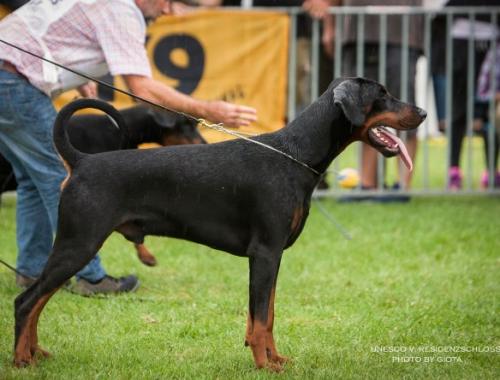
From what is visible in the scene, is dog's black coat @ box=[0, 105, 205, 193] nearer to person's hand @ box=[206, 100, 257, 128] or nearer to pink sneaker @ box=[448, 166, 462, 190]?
person's hand @ box=[206, 100, 257, 128]

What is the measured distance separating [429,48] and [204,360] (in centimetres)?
598

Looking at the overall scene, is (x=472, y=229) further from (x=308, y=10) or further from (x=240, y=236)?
(x=240, y=236)

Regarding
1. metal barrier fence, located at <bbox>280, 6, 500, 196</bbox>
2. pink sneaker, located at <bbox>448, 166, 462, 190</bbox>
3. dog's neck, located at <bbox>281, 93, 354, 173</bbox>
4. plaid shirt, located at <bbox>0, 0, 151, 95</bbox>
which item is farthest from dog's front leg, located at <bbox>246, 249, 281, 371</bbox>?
pink sneaker, located at <bbox>448, 166, 462, 190</bbox>

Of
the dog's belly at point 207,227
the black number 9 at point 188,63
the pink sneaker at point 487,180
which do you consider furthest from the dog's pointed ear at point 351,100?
the pink sneaker at point 487,180

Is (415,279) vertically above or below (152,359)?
below

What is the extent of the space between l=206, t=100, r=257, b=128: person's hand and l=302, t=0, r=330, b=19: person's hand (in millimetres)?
4528

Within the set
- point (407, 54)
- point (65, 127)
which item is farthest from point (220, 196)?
point (407, 54)

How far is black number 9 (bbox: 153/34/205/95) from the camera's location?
898 centimetres

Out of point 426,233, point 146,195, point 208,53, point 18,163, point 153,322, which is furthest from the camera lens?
point 208,53

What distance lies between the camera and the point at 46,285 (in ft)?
13.2

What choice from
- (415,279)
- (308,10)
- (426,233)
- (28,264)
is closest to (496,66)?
(308,10)

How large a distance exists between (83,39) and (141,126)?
1886 mm

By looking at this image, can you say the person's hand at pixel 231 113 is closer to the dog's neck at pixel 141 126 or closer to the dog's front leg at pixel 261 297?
the dog's front leg at pixel 261 297

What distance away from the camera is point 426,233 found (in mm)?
7781
